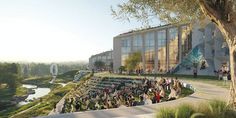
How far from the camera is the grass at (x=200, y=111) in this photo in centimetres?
964

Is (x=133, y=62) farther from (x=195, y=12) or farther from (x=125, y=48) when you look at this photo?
(x=195, y=12)

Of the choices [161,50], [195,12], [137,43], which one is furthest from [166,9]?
[137,43]

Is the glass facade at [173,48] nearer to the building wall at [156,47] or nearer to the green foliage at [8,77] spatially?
the building wall at [156,47]

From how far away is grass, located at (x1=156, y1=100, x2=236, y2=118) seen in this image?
9.64m

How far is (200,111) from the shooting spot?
9984mm

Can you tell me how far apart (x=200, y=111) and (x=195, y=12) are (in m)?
5.82

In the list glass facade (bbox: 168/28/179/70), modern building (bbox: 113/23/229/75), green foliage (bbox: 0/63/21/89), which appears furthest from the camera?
green foliage (bbox: 0/63/21/89)

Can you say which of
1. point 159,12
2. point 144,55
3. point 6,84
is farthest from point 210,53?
point 6,84

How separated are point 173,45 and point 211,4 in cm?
6551

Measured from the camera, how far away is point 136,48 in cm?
8919

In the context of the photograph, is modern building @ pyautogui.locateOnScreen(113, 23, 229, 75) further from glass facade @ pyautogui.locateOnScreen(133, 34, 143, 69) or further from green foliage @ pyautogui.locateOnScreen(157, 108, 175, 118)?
green foliage @ pyautogui.locateOnScreen(157, 108, 175, 118)

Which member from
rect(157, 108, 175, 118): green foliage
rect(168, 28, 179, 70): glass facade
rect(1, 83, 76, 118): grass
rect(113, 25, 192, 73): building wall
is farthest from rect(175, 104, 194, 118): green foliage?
rect(168, 28, 179, 70): glass facade

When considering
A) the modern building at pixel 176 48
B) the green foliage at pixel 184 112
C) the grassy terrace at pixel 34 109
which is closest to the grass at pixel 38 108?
the grassy terrace at pixel 34 109

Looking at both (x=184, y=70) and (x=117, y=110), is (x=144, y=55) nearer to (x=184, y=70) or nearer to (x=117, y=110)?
(x=184, y=70)
